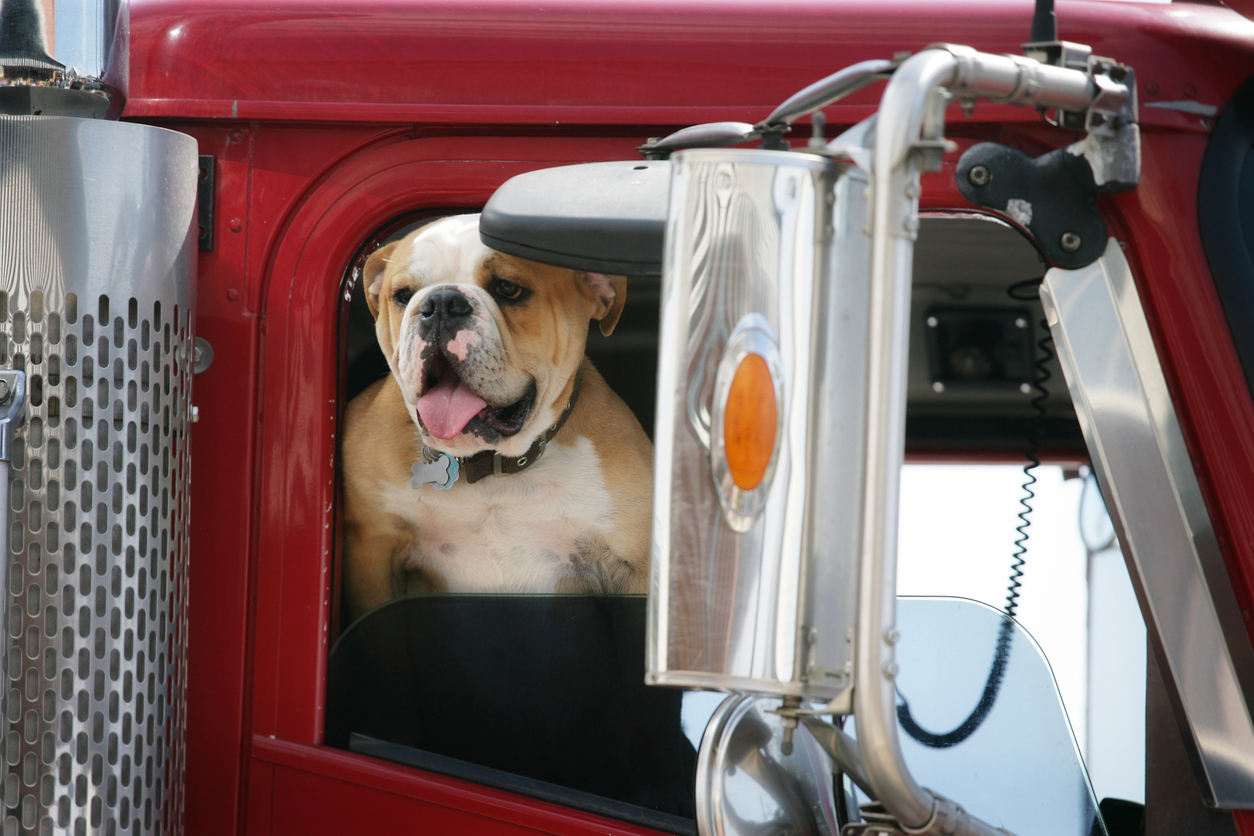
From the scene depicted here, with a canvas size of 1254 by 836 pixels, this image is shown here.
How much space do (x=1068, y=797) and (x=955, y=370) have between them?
163 centimetres

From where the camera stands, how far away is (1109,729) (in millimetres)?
1855

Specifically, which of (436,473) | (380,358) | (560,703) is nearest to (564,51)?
(380,358)

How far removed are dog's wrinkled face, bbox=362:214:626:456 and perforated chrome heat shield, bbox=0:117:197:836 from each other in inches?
12.2

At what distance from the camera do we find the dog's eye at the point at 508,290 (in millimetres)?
1580

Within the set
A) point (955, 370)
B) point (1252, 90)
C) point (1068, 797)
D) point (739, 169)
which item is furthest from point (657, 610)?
point (955, 370)

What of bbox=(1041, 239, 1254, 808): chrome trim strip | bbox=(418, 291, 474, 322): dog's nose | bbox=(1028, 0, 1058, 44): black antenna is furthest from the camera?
bbox=(418, 291, 474, 322): dog's nose

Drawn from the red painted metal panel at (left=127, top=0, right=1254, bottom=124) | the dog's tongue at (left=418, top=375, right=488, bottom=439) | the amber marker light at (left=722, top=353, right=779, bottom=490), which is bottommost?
the amber marker light at (left=722, top=353, right=779, bottom=490)

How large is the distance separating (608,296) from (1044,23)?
25.9 inches

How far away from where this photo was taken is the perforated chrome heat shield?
4.42 feet

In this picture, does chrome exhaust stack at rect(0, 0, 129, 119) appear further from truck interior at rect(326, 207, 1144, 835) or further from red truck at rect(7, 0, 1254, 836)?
truck interior at rect(326, 207, 1144, 835)

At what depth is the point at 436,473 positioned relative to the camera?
1612 millimetres

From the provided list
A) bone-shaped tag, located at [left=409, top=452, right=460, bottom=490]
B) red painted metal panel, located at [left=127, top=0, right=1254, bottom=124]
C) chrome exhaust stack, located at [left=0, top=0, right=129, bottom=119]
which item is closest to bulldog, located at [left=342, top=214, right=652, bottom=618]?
bone-shaped tag, located at [left=409, top=452, right=460, bottom=490]

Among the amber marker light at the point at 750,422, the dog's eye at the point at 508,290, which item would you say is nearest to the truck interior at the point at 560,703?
the dog's eye at the point at 508,290

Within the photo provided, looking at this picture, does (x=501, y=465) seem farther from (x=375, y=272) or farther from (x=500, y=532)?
(x=375, y=272)
